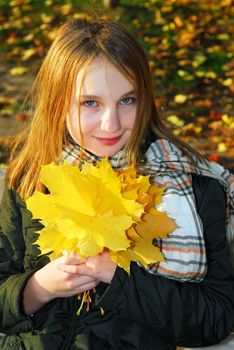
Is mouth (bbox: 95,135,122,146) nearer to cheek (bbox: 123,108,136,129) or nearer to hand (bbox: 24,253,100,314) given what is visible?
cheek (bbox: 123,108,136,129)

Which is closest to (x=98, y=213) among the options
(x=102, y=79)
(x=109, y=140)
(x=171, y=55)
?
(x=109, y=140)

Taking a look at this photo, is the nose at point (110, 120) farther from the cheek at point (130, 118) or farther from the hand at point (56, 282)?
the hand at point (56, 282)

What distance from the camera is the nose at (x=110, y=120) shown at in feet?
6.57

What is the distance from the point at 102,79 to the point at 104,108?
8 centimetres

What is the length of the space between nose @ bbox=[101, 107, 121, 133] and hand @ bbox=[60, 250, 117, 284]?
34 cm

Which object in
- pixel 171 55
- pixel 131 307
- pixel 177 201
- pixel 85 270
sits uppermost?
pixel 171 55

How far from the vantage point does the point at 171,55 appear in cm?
565

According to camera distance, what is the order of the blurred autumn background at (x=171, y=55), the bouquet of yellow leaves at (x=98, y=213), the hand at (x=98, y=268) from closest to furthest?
the bouquet of yellow leaves at (x=98, y=213) → the hand at (x=98, y=268) → the blurred autumn background at (x=171, y=55)

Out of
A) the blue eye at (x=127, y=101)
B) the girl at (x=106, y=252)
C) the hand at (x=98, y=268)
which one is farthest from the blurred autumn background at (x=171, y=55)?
the hand at (x=98, y=268)

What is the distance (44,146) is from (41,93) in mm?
167

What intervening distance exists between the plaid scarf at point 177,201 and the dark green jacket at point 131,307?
5 centimetres

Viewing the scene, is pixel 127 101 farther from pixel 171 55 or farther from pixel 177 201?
pixel 171 55

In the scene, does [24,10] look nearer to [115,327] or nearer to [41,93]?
[41,93]

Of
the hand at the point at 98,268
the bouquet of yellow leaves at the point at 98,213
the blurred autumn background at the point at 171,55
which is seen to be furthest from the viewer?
the blurred autumn background at the point at 171,55
